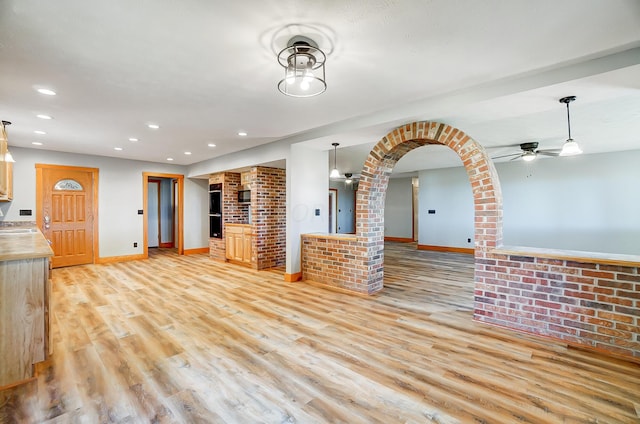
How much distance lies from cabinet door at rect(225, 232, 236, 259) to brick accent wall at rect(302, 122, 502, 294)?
7.51 ft

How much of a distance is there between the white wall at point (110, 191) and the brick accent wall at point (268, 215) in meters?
3.33

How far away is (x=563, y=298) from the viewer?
2695mm

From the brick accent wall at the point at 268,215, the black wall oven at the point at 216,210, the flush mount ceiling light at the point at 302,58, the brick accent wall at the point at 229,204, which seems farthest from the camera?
the black wall oven at the point at 216,210

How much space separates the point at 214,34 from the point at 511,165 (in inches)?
302

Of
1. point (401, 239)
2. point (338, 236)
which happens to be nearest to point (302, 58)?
point (338, 236)

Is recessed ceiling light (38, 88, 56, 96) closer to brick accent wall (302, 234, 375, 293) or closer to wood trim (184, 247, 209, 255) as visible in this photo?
brick accent wall (302, 234, 375, 293)

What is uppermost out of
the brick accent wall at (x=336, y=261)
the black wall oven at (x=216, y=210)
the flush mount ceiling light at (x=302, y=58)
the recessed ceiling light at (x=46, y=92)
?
the recessed ceiling light at (x=46, y=92)

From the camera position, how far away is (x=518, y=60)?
2287 millimetres

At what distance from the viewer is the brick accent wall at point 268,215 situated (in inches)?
227

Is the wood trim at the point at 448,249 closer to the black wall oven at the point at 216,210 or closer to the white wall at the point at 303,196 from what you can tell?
the white wall at the point at 303,196

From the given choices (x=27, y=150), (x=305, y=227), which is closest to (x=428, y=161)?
(x=305, y=227)

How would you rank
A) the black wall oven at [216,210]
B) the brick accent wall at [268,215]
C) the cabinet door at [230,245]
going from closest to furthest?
the brick accent wall at [268,215] → the cabinet door at [230,245] → the black wall oven at [216,210]

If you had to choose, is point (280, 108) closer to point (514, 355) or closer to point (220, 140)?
point (220, 140)

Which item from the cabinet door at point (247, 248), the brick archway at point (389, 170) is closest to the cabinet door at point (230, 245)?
the cabinet door at point (247, 248)
